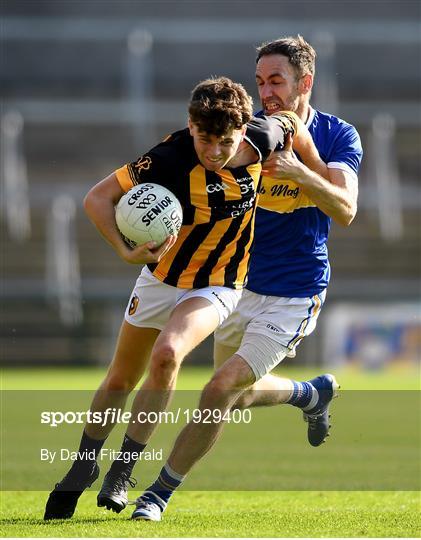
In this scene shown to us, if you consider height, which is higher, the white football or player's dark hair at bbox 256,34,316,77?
player's dark hair at bbox 256,34,316,77

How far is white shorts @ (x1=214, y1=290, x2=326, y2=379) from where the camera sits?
5.86 m

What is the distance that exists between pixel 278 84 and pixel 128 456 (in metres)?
2.19

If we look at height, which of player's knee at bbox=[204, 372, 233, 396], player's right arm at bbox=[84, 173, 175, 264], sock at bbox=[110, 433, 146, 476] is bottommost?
sock at bbox=[110, 433, 146, 476]

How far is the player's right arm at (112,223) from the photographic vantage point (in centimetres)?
529

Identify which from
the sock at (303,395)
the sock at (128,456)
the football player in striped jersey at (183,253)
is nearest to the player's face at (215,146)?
the football player in striped jersey at (183,253)

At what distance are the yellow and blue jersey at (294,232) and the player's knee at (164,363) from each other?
1209 millimetres

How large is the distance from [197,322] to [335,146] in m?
1.50

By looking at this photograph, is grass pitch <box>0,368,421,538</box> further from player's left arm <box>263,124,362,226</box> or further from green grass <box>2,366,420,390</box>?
green grass <box>2,366,420,390</box>

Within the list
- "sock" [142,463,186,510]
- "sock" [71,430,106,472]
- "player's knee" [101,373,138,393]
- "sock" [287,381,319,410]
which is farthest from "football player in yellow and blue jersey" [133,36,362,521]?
"sock" [71,430,106,472]

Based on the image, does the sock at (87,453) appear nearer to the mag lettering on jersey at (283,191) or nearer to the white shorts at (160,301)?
the white shorts at (160,301)

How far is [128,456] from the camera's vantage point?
18.5 ft

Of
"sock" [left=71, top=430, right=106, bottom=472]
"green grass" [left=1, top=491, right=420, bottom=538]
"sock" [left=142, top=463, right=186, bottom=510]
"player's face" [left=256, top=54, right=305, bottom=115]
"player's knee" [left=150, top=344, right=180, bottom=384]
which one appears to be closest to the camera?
"green grass" [left=1, top=491, right=420, bottom=538]

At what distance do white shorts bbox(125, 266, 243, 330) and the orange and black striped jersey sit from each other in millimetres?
40

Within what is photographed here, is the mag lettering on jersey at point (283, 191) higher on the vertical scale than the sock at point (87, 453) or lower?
higher
